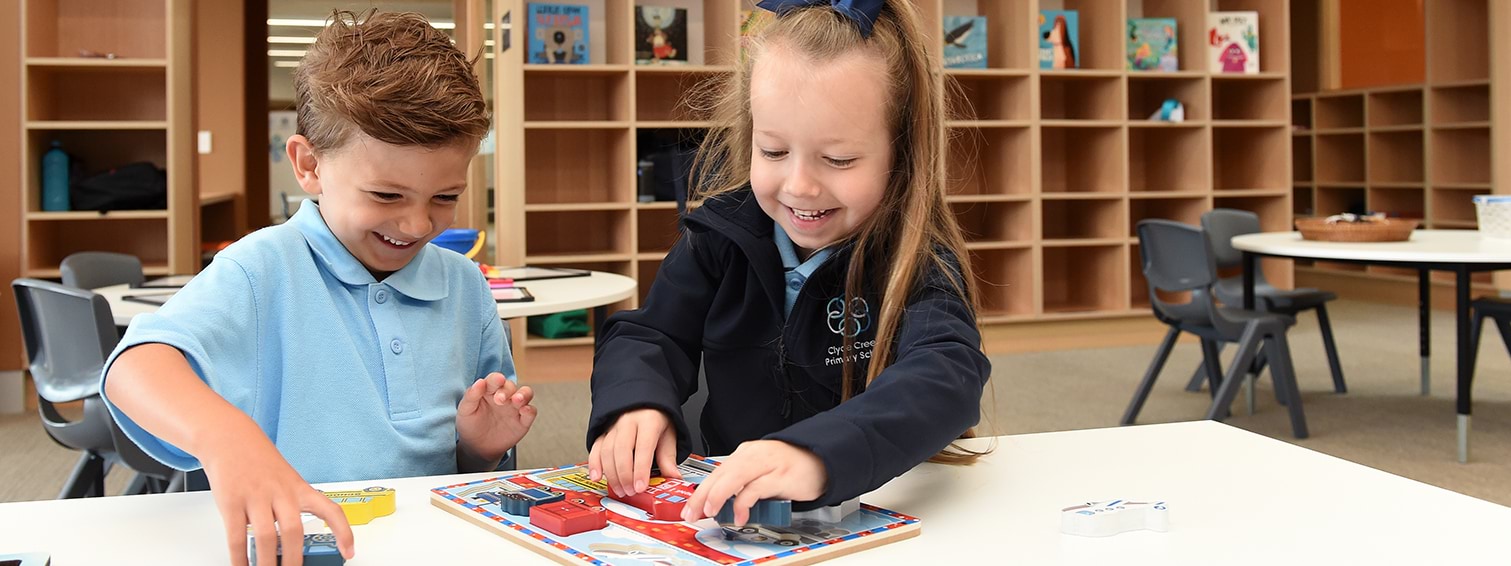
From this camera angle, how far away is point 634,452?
0.95 metres

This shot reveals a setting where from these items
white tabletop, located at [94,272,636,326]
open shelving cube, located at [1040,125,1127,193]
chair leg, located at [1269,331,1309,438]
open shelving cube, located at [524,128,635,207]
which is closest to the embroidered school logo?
white tabletop, located at [94,272,636,326]

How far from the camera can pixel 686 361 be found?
122 cm

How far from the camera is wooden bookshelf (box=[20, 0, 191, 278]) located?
4516mm

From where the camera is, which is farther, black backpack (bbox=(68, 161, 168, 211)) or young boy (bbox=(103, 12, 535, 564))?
black backpack (bbox=(68, 161, 168, 211))

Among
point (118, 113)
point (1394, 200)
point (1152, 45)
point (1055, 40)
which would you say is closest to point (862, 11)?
point (118, 113)

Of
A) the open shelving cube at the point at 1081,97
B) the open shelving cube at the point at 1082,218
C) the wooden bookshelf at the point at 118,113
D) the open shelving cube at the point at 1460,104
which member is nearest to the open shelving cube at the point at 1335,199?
the open shelving cube at the point at 1460,104

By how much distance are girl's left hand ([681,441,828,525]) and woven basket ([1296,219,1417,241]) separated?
3.45 m

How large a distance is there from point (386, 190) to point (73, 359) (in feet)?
4.66

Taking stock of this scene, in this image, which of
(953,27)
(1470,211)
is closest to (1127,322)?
(953,27)

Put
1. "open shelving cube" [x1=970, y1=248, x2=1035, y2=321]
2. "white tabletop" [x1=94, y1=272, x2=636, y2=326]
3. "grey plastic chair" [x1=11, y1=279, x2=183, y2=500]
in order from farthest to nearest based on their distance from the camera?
"open shelving cube" [x1=970, y1=248, x2=1035, y2=321], "white tabletop" [x1=94, y1=272, x2=636, y2=326], "grey plastic chair" [x1=11, y1=279, x2=183, y2=500]

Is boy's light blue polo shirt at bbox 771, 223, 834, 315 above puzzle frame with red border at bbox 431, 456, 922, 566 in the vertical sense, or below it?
above

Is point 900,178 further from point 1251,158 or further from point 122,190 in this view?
point 1251,158

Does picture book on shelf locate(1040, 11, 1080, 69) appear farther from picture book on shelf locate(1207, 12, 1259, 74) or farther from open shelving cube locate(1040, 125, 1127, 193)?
picture book on shelf locate(1207, 12, 1259, 74)

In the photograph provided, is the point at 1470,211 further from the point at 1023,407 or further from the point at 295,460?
the point at 295,460
